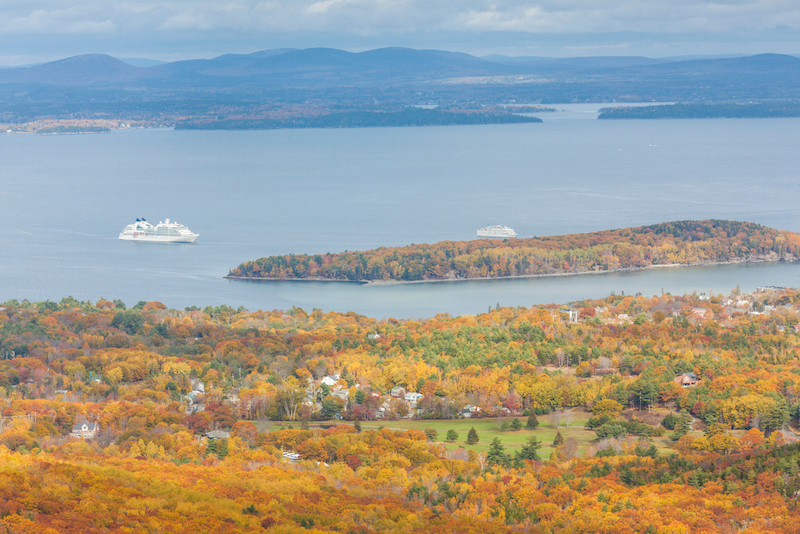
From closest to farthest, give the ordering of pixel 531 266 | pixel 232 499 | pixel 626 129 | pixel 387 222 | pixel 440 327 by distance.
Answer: pixel 232 499 → pixel 440 327 → pixel 531 266 → pixel 387 222 → pixel 626 129

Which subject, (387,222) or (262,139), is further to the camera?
(262,139)

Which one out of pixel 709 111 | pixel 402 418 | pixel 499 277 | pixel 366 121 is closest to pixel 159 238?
pixel 499 277

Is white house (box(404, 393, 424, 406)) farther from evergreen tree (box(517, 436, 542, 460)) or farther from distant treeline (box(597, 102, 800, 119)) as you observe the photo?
distant treeline (box(597, 102, 800, 119))

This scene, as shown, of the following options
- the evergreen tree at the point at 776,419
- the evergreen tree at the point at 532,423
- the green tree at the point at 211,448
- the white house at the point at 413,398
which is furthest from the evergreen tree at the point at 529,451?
the green tree at the point at 211,448

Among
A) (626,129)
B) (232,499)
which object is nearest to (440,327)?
(232,499)

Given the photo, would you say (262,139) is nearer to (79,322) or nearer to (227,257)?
(227,257)

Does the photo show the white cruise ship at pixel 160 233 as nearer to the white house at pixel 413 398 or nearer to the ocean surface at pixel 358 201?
the ocean surface at pixel 358 201
